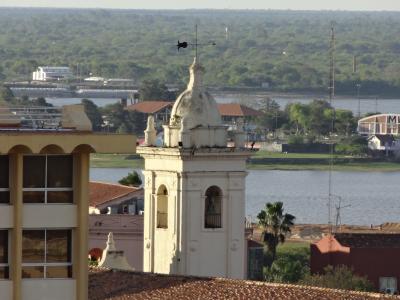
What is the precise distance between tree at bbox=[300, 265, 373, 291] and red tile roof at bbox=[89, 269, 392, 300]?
1080 cm

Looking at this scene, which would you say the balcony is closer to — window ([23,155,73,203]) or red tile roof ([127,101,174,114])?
window ([23,155,73,203])

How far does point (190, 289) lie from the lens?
21.6m

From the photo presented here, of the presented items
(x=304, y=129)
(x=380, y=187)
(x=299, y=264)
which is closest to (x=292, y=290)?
(x=299, y=264)

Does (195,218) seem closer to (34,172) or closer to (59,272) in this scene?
(59,272)

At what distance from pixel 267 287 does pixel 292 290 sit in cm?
31

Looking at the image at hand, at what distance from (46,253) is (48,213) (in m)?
0.21

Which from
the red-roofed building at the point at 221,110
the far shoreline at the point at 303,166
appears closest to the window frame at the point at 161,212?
the far shoreline at the point at 303,166

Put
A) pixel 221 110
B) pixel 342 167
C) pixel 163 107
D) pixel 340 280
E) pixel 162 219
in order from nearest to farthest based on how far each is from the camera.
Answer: pixel 162 219 < pixel 340 280 < pixel 163 107 < pixel 342 167 < pixel 221 110

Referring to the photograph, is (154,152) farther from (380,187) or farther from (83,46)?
(83,46)

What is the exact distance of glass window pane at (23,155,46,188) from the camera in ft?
45.6

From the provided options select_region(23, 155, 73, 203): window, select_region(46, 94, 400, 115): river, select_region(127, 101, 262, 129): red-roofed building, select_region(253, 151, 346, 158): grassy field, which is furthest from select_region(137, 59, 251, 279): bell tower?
select_region(46, 94, 400, 115): river

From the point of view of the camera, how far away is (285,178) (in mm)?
84188

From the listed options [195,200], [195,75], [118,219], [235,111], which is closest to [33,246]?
[195,200]

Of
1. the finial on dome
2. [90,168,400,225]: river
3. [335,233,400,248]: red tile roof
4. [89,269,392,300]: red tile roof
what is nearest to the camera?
[89,269,392,300]: red tile roof
